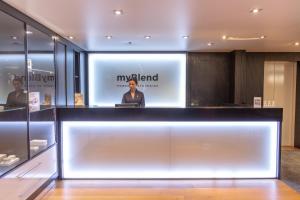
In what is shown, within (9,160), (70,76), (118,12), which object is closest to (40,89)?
(70,76)

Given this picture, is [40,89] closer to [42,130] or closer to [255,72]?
[42,130]

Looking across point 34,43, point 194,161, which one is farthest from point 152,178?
point 34,43

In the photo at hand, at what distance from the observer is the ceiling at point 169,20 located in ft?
10.1

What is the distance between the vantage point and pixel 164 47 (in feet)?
20.1

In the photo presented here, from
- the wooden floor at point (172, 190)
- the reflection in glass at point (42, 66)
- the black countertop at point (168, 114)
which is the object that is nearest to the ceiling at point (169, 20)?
the reflection in glass at point (42, 66)

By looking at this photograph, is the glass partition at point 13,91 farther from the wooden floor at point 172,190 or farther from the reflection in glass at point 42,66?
the wooden floor at point 172,190

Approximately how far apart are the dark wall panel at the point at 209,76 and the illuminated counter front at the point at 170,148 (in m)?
2.79

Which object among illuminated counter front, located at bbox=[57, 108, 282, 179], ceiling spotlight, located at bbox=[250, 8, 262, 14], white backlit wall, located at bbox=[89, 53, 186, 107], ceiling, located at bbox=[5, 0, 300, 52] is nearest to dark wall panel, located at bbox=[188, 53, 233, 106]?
white backlit wall, located at bbox=[89, 53, 186, 107]

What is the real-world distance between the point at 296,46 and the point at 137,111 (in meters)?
4.19

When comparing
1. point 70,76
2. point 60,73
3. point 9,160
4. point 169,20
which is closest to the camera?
point 9,160

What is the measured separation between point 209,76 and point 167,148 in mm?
3262

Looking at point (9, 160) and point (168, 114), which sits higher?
point (168, 114)

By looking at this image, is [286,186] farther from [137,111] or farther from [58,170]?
[58,170]

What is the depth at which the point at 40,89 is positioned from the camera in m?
4.47
